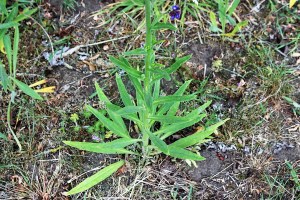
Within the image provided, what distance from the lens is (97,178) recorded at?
2.89m

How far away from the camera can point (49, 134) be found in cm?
313

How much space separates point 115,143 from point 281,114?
124 cm

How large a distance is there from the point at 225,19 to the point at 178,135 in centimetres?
99

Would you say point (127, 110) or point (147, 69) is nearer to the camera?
point (147, 69)

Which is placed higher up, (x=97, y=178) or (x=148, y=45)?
(x=148, y=45)

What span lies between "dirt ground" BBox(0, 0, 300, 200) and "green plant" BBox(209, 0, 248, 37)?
8cm

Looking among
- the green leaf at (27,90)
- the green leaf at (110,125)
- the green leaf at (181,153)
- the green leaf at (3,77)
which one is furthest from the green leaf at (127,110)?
the green leaf at (3,77)

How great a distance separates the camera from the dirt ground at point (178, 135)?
2.98 metres

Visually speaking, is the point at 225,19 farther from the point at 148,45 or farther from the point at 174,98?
the point at 148,45

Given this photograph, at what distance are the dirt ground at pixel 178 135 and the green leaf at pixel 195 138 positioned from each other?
7.3 inches

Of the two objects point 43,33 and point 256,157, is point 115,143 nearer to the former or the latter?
point 256,157

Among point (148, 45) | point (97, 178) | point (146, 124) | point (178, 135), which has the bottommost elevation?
point (97, 178)

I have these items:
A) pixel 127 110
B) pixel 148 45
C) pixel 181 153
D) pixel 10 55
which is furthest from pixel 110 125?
pixel 10 55

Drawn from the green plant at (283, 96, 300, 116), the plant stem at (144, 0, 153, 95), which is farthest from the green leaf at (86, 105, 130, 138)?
the green plant at (283, 96, 300, 116)
